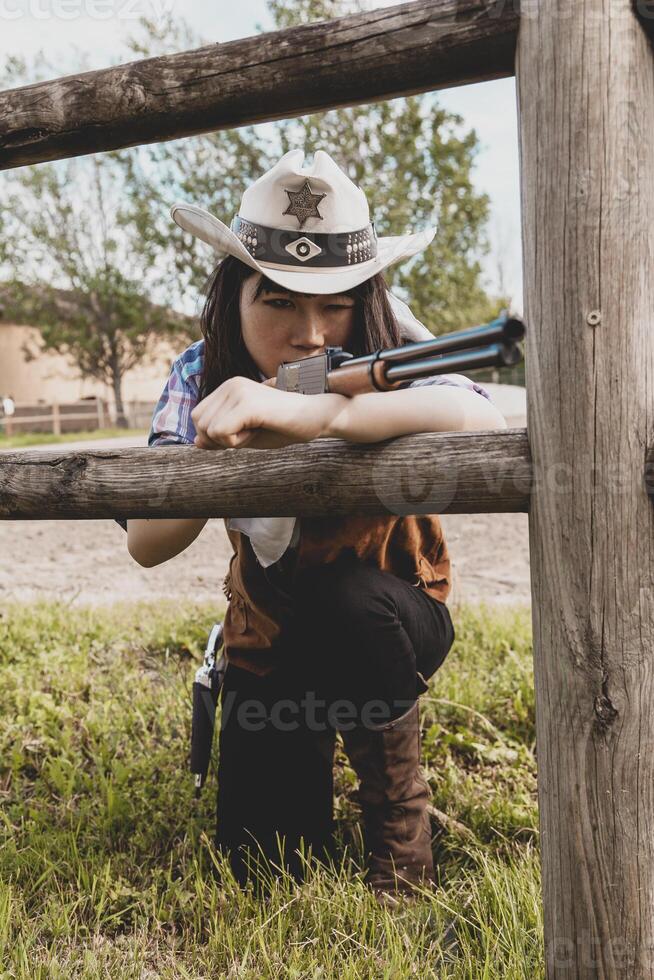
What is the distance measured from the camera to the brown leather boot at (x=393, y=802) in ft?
6.32

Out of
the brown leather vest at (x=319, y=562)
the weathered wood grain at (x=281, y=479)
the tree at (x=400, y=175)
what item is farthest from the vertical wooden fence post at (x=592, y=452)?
the tree at (x=400, y=175)

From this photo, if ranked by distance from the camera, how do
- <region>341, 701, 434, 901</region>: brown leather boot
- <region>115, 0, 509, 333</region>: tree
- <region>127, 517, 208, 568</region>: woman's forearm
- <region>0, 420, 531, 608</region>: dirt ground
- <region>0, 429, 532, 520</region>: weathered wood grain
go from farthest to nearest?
<region>115, 0, 509, 333</region>: tree
<region>0, 420, 531, 608</region>: dirt ground
<region>341, 701, 434, 901</region>: brown leather boot
<region>127, 517, 208, 568</region>: woman's forearm
<region>0, 429, 532, 520</region>: weathered wood grain

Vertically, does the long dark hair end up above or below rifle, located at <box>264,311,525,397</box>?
above

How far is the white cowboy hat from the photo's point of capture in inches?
73.1

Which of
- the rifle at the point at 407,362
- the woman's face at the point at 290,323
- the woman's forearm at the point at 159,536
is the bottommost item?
the woman's forearm at the point at 159,536

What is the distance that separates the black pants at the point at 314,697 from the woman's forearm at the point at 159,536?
1.11ft

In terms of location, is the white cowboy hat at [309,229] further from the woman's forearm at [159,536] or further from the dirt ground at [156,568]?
the dirt ground at [156,568]

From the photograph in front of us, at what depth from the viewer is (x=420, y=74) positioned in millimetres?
1295

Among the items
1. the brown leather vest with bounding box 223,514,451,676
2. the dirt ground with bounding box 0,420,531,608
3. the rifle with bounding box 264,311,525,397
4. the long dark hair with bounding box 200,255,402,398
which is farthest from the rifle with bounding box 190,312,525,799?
the dirt ground with bounding box 0,420,531,608

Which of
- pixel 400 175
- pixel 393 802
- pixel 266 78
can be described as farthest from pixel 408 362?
pixel 400 175

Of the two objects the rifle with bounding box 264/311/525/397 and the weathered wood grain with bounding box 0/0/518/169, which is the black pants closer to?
the rifle with bounding box 264/311/525/397

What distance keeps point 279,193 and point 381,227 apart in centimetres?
1140

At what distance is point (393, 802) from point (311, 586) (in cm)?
52

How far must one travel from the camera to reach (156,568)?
530 cm
